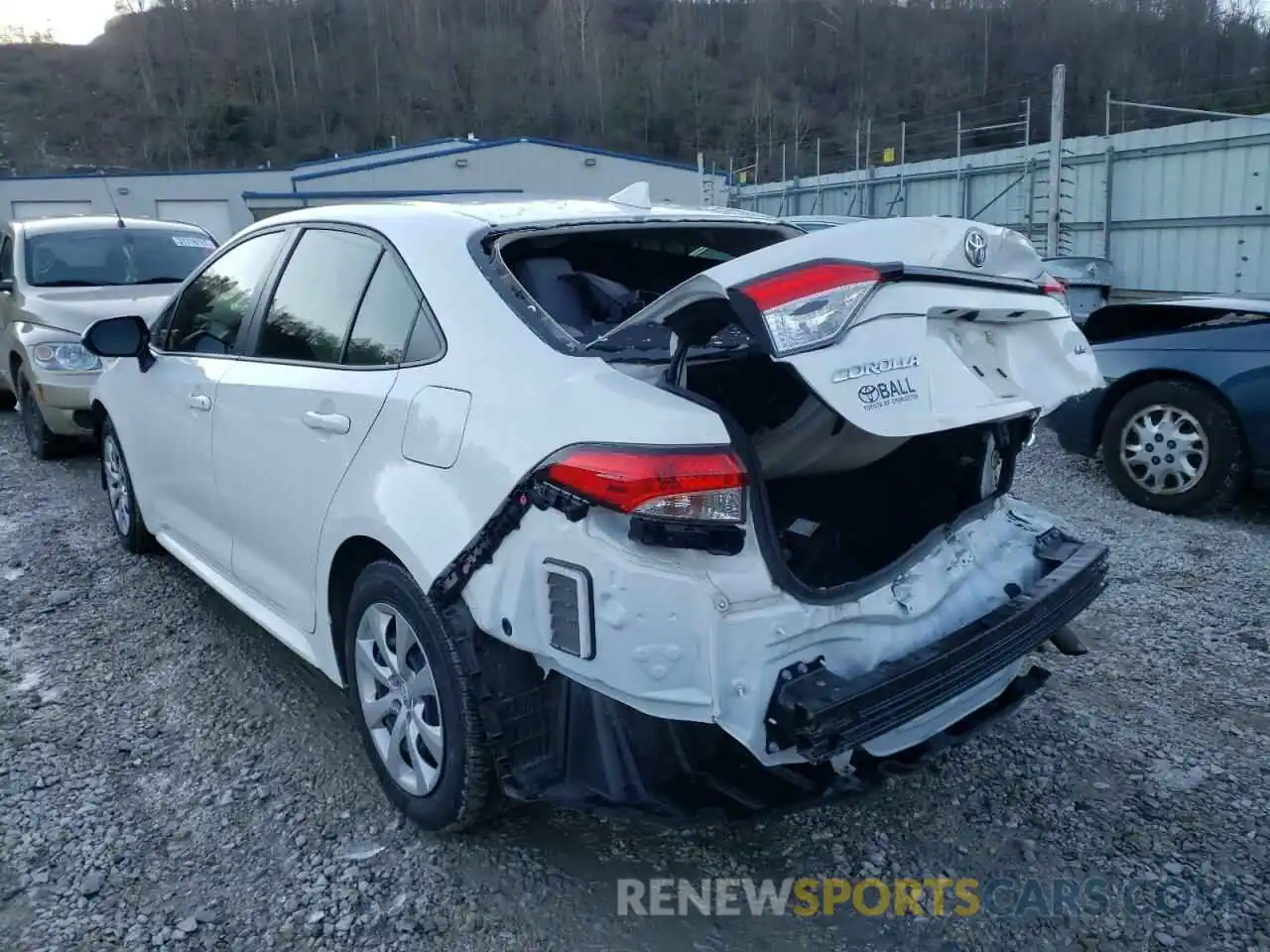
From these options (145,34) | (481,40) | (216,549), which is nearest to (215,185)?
(216,549)

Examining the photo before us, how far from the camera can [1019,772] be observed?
118 inches

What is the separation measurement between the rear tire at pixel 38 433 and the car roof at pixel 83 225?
1313mm

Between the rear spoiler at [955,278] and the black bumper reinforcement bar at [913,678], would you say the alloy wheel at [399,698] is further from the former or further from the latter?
the rear spoiler at [955,278]

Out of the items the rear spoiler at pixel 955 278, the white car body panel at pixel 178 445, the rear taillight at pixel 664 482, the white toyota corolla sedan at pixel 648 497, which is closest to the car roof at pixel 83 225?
the white car body panel at pixel 178 445

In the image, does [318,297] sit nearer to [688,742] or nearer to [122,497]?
[688,742]

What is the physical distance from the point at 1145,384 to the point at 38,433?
733 centimetres

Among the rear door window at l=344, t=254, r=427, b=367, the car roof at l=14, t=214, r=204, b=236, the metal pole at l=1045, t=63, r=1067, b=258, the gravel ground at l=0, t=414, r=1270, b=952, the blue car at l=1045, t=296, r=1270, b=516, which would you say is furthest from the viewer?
the metal pole at l=1045, t=63, r=1067, b=258

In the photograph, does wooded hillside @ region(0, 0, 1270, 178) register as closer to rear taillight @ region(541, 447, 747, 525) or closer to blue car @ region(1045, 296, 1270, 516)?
blue car @ region(1045, 296, 1270, 516)

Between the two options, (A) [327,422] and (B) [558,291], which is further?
(A) [327,422]

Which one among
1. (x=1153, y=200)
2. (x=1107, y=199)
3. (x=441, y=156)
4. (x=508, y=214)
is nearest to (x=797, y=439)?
(x=508, y=214)

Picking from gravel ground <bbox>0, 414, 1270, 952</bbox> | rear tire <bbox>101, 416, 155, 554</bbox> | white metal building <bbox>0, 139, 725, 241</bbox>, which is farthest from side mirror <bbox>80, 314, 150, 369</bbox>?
white metal building <bbox>0, 139, 725, 241</bbox>

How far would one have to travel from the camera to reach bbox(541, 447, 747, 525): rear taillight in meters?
2.06

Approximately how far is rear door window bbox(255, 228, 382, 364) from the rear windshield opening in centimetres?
52

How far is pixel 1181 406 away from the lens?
210 inches
